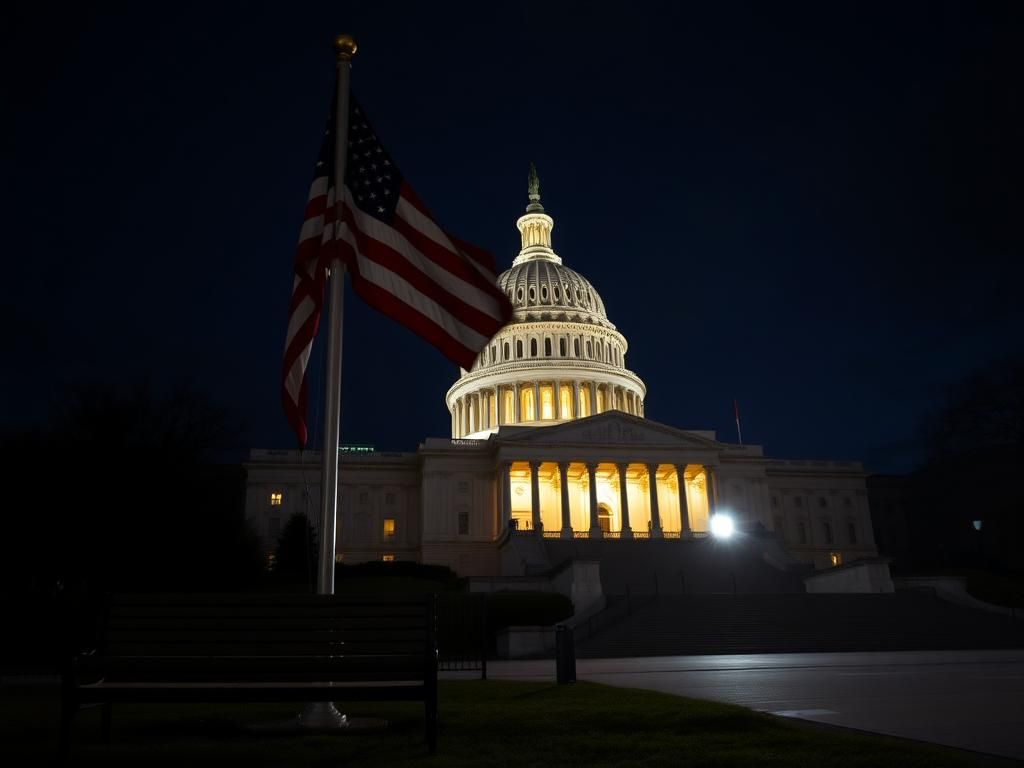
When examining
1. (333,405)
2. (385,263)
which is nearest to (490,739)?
(333,405)

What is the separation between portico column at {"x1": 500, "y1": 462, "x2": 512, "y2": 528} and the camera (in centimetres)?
7438

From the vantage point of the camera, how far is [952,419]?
194 ft

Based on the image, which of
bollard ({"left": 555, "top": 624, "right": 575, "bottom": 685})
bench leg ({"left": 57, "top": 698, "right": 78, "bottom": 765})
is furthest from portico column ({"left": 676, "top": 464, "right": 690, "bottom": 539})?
bench leg ({"left": 57, "top": 698, "right": 78, "bottom": 765})

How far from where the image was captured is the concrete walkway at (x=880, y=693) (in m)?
9.05

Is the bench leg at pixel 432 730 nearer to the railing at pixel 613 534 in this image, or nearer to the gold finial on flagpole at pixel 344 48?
the gold finial on flagpole at pixel 344 48

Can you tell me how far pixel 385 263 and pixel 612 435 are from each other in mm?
64498

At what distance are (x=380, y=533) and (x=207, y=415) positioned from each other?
130ft

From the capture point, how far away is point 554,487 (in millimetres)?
82938

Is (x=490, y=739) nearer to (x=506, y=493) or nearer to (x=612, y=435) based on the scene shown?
(x=506, y=493)

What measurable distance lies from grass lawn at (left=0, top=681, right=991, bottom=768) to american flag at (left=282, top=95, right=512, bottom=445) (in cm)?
453

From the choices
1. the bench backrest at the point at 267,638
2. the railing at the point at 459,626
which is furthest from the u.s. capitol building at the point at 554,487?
the bench backrest at the point at 267,638

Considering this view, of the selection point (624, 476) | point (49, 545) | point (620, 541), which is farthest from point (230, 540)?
point (624, 476)

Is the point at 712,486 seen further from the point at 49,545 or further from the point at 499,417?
the point at 49,545

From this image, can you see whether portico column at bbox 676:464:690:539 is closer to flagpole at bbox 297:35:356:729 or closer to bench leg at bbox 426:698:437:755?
flagpole at bbox 297:35:356:729
